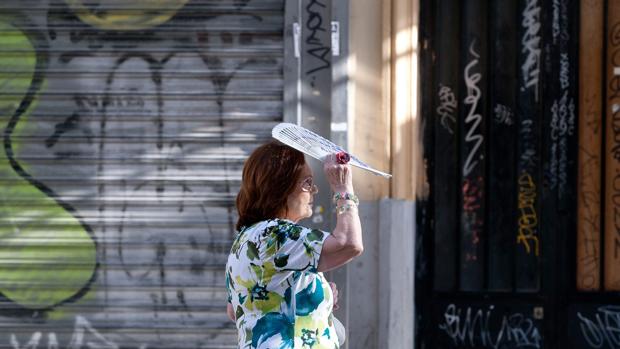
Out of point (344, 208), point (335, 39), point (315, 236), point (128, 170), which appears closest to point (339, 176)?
point (344, 208)

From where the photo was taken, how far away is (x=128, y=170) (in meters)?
6.25

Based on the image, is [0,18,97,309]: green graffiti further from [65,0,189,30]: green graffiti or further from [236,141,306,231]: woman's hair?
[236,141,306,231]: woman's hair

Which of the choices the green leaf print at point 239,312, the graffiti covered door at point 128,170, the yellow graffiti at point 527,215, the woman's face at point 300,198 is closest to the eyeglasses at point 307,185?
the woman's face at point 300,198

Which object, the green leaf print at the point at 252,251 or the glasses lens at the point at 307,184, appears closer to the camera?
the green leaf print at the point at 252,251

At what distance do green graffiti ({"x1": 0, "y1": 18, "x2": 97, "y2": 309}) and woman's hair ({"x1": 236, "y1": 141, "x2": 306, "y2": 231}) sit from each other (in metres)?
3.27

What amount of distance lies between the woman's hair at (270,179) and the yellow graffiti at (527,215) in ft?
11.4

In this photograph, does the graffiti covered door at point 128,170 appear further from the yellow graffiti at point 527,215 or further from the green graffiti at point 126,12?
the yellow graffiti at point 527,215

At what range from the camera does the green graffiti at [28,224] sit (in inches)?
245

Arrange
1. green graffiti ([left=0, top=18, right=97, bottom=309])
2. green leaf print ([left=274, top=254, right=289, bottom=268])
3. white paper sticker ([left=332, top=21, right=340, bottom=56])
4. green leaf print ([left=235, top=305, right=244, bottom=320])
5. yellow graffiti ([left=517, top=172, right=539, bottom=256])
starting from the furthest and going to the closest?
yellow graffiti ([left=517, top=172, right=539, bottom=256]) < green graffiti ([left=0, top=18, right=97, bottom=309]) < white paper sticker ([left=332, top=21, right=340, bottom=56]) < green leaf print ([left=235, top=305, right=244, bottom=320]) < green leaf print ([left=274, top=254, right=289, bottom=268])

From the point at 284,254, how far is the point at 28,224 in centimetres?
361

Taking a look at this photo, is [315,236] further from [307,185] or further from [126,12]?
[126,12]

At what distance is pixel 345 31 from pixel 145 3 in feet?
4.11

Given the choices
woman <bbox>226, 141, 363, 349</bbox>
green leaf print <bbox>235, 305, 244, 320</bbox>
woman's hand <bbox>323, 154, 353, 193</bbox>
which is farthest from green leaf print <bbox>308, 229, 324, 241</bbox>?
green leaf print <bbox>235, 305, 244, 320</bbox>

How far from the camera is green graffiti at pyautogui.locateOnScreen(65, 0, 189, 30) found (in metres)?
6.23
